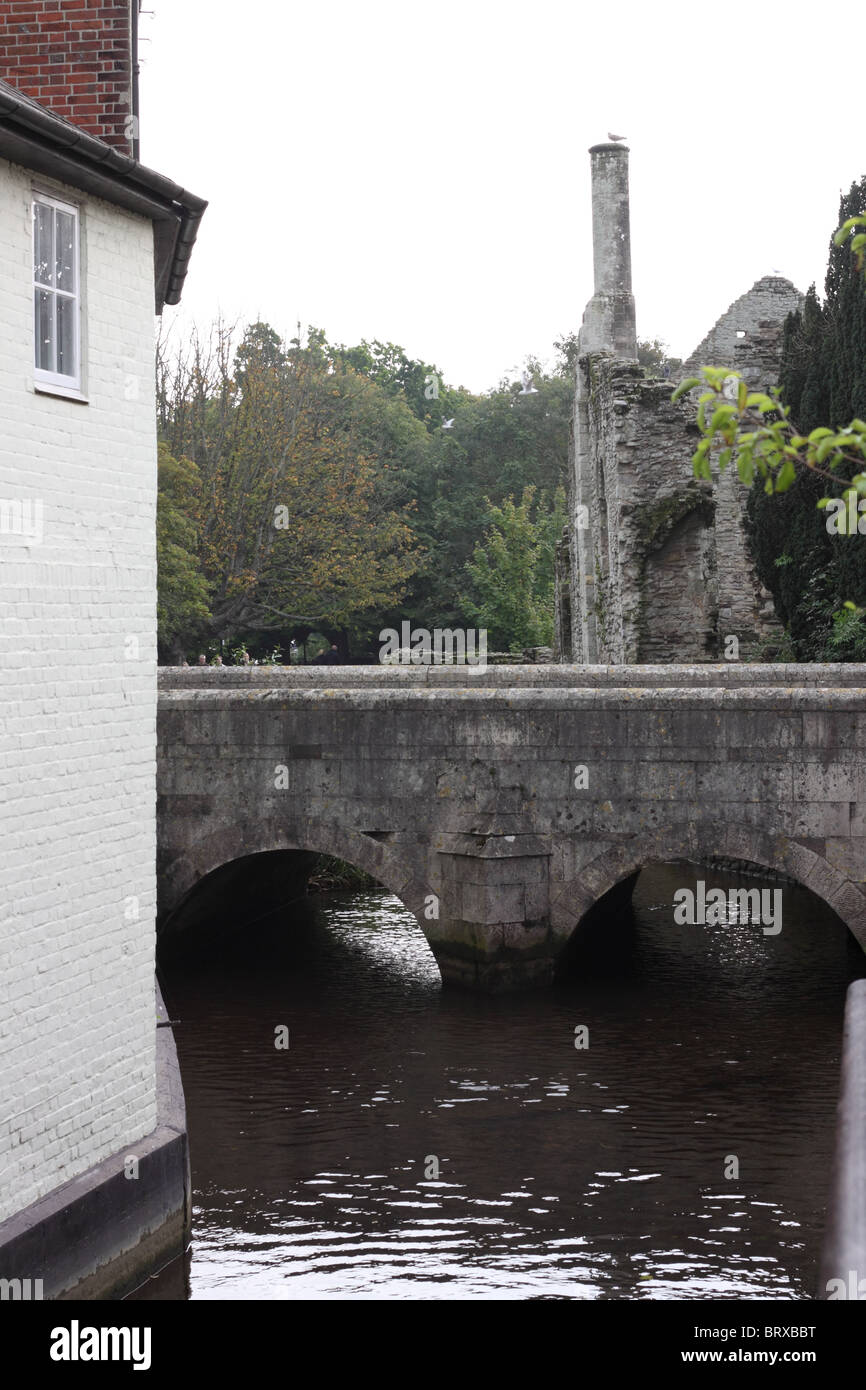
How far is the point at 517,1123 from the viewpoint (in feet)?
38.7

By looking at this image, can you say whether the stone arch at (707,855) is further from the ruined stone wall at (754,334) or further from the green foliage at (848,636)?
the ruined stone wall at (754,334)

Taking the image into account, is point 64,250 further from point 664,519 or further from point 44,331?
point 664,519

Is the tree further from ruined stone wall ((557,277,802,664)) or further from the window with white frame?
the window with white frame

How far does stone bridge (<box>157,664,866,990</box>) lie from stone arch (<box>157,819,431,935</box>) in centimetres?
2

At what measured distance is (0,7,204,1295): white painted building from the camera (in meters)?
7.54

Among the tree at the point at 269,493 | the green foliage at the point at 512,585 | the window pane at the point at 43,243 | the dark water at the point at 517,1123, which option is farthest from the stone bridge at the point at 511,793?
the green foliage at the point at 512,585

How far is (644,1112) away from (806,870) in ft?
11.5

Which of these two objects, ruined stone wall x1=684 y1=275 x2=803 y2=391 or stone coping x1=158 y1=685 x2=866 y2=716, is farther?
ruined stone wall x1=684 y1=275 x2=803 y2=391

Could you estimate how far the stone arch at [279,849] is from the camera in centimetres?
1567

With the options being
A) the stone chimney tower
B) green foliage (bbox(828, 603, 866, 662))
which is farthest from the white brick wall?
the stone chimney tower

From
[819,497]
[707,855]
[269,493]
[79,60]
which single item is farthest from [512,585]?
[79,60]
